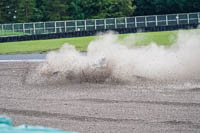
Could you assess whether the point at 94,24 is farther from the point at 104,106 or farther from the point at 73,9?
the point at 104,106

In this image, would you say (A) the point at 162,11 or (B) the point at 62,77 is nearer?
(B) the point at 62,77

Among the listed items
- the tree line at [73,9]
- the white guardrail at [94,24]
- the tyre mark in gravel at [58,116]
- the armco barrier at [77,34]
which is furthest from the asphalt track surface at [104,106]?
the tree line at [73,9]

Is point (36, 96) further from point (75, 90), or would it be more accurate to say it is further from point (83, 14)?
point (83, 14)

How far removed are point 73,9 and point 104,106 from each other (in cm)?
5586

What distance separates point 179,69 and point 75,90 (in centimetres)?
363

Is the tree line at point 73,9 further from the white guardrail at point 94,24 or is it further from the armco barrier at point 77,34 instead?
the armco barrier at point 77,34

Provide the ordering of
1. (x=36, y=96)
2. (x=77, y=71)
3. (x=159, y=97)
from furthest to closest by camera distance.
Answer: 1. (x=77, y=71)
2. (x=36, y=96)
3. (x=159, y=97)

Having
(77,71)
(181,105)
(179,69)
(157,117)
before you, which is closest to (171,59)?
(179,69)

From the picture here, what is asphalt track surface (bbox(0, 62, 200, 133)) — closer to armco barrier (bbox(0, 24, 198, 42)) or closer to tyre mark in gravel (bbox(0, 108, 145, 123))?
tyre mark in gravel (bbox(0, 108, 145, 123))

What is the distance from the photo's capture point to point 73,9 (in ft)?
211

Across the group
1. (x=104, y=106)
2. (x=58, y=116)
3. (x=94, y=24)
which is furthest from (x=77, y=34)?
(x=58, y=116)

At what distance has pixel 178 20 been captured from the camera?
40.4m

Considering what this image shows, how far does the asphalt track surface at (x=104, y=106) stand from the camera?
7.81m

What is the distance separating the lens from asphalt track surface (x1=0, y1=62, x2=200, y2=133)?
25.6 feet
